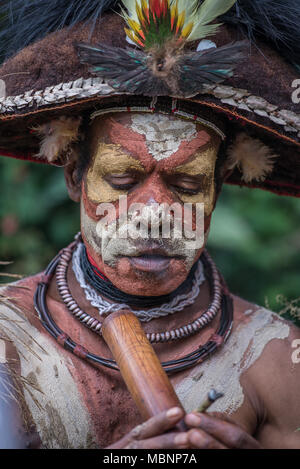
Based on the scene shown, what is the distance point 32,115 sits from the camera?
2.64 m

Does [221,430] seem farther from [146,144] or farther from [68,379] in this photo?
[146,144]

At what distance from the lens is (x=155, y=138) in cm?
262

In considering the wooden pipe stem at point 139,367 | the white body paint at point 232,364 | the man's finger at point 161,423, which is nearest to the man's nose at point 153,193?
the wooden pipe stem at point 139,367

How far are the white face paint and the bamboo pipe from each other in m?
0.69

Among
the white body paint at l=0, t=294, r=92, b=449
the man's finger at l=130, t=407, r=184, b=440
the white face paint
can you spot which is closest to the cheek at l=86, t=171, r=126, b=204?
the white face paint

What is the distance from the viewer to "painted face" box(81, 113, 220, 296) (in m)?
2.59

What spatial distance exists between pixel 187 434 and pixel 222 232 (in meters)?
3.93

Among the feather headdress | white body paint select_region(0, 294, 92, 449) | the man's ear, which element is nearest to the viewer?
the feather headdress

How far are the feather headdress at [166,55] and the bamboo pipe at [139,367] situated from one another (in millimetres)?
898

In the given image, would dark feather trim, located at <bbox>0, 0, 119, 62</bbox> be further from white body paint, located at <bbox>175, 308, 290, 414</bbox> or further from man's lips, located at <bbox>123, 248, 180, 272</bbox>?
white body paint, located at <bbox>175, 308, 290, 414</bbox>

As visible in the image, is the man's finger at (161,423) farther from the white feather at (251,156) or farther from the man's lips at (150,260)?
the white feather at (251,156)

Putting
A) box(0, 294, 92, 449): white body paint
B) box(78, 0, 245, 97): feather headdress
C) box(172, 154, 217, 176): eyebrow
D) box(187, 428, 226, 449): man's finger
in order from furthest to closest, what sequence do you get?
box(172, 154, 217, 176): eyebrow → box(0, 294, 92, 449): white body paint → box(78, 0, 245, 97): feather headdress → box(187, 428, 226, 449): man's finger

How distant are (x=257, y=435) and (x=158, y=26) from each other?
5.84ft
